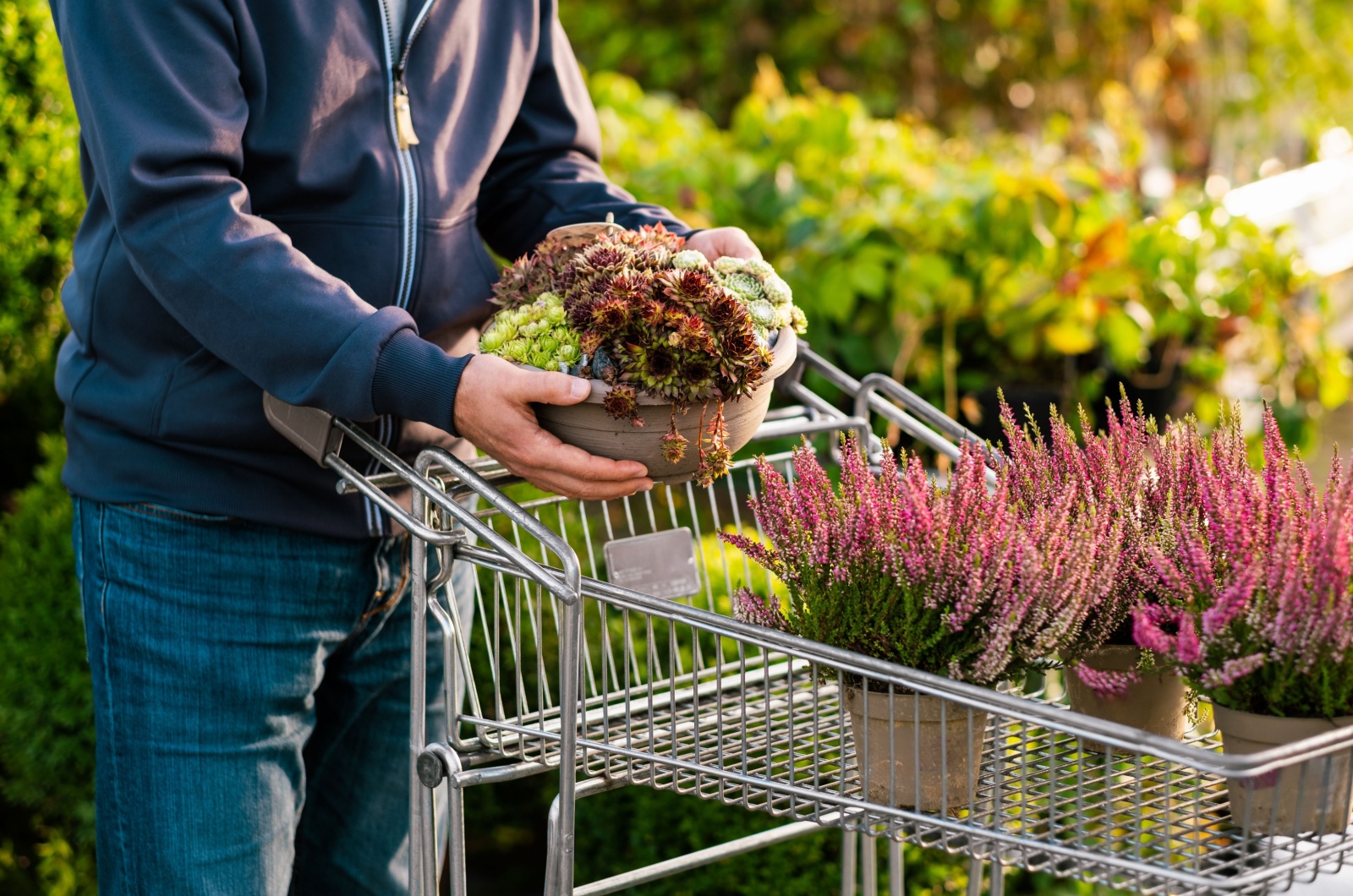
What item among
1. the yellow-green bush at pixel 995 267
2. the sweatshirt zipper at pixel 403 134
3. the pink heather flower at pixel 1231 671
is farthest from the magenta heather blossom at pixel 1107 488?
the yellow-green bush at pixel 995 267

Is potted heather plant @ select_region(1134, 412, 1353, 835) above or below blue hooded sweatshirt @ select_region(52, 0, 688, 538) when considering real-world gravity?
below

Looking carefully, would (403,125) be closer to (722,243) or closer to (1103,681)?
(722,243)

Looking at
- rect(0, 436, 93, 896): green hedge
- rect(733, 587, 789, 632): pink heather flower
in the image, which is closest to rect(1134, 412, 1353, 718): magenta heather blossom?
rect(733, 587, 789, 632): pink heather flower

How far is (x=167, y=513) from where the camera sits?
69.6 inches

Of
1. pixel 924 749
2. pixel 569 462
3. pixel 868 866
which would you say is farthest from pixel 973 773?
pixel 868 866

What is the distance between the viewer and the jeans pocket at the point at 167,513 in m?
1.76

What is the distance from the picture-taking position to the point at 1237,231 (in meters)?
3.98

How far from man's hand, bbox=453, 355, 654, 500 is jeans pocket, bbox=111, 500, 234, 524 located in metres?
0.47

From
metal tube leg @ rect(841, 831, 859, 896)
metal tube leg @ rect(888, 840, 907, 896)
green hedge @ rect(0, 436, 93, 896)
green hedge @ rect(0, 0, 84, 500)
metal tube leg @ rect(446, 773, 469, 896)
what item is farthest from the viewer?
green hedge @ rect(0, 0, 84, 500)

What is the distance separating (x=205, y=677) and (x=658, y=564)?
651 millimetres

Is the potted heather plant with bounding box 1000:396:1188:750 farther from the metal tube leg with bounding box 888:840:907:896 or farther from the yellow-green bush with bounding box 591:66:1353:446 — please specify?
the yellow-green bush with bounding box 591:66:1353:446

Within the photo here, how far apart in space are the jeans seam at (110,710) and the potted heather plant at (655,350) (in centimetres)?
65

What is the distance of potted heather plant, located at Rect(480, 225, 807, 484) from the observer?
1.46 metres

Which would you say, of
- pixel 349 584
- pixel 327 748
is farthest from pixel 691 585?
pixel 327 748
